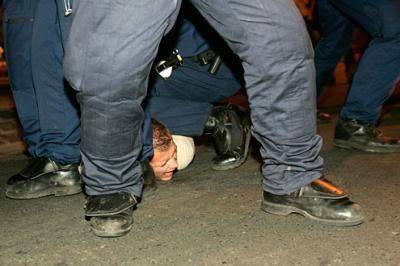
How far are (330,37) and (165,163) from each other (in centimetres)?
165

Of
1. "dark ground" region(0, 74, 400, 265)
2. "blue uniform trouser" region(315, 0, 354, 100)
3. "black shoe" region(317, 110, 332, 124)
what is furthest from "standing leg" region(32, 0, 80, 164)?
"black shoe" region(317, 110, 332, 124)

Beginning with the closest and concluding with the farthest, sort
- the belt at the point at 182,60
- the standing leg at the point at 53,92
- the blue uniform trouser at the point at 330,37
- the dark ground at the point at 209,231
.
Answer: the dark ground at the point at 209,231, the standing leg at the point at 53,92, the belt at the point at 182,60, the blue uniform trouser at the point at 330,37

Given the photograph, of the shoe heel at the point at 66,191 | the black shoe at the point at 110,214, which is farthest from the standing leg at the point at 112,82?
the shoe heel at the point at 66,191

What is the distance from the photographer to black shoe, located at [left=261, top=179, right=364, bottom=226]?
178 centimetres

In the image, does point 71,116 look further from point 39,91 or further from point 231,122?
point 231,122

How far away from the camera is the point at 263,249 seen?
1646 mm

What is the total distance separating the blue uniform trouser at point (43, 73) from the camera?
2.13 m

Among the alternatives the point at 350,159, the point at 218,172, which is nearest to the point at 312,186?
the point at 218,172

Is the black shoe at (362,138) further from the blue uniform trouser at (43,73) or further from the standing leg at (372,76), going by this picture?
the blue uniform trouser at (43,73)

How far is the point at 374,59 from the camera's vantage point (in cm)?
274

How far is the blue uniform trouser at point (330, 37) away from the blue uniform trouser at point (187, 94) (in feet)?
3.33

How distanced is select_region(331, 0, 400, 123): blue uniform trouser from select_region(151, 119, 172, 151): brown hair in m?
1.11

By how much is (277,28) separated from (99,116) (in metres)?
0.63

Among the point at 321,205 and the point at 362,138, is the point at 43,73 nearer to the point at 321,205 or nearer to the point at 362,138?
the point at 321,205
